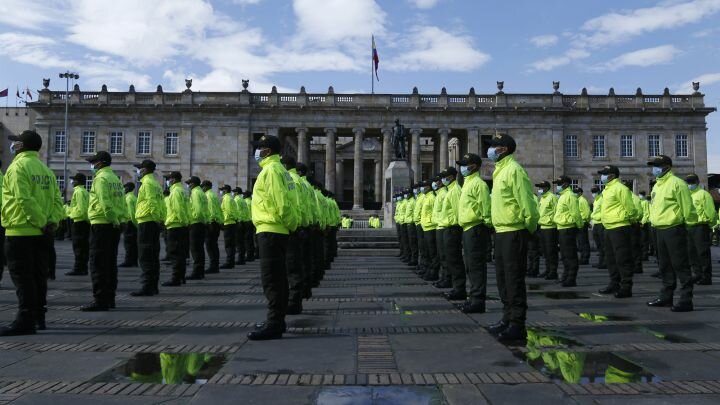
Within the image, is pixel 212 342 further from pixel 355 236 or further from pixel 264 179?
pixel 355 236

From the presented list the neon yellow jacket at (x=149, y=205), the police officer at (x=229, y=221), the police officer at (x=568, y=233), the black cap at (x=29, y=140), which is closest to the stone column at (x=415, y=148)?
the police officer at (x=229, y=221)

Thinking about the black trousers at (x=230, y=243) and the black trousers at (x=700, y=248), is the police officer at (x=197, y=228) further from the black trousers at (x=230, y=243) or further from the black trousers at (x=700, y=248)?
the black trousers at (x=700, y=248)

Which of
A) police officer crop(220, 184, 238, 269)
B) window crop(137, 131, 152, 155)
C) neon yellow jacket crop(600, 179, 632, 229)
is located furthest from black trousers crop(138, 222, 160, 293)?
window crop(137, 131, 152, 155)

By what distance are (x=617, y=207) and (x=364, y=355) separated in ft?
21.1

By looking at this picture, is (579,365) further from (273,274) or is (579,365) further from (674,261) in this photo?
(674,261)

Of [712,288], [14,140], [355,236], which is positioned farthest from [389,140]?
[14,140]

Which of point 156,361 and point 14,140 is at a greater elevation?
point 14,140

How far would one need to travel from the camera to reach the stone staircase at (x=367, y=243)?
75.8 ft

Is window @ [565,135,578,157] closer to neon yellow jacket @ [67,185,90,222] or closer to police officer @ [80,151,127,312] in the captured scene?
neon yellow jacket @ [67,185,90,222]

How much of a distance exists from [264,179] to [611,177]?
686cm

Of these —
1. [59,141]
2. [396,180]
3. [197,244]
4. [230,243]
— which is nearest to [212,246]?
[230,243]

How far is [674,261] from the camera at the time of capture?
8.52 m

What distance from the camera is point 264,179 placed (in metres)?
6.45

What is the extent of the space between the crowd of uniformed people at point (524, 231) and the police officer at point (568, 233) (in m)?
0.02
